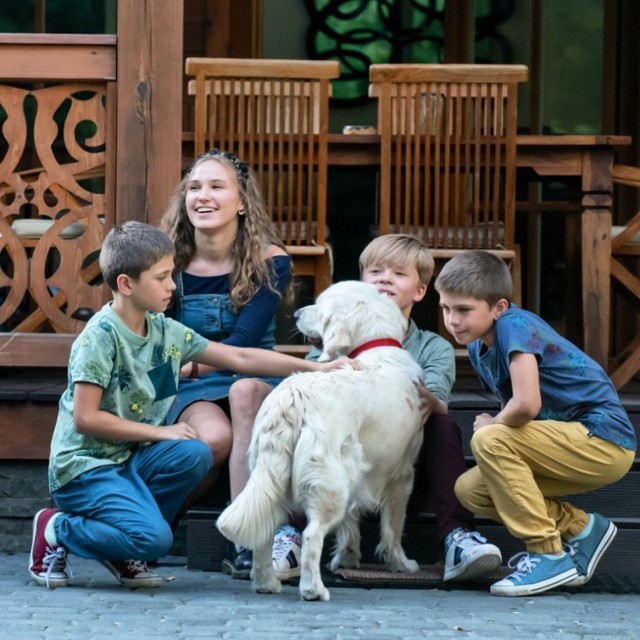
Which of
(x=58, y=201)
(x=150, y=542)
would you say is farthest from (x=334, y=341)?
(x=58, y=201)

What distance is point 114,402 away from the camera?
14.7 ft

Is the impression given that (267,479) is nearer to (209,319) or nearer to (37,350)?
(209,319)

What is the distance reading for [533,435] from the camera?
14.8 feet

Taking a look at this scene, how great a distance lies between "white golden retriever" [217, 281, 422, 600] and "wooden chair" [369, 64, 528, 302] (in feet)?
5.93

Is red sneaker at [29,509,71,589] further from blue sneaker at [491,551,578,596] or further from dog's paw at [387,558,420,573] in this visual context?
blue sneaker at [491,551,578,596]

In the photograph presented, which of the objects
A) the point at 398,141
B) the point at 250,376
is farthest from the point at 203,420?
the point at 398,141

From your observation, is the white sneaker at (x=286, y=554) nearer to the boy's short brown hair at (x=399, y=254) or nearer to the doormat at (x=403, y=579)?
the doormat at (x=403, y=579)

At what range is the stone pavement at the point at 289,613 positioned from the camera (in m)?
3.71

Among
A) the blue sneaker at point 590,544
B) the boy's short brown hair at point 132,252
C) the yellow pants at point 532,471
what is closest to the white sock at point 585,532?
the blue sneaker at point 590,544

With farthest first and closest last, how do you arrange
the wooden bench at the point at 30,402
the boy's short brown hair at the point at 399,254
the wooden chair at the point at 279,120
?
the wooden chair at the point at 279,120, the wooden bench at the point at 30,402, the boy's short brown hair at the point at 399,254

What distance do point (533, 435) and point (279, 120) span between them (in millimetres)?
2443

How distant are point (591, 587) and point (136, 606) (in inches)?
66.7

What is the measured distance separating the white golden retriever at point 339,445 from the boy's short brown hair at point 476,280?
23 cm

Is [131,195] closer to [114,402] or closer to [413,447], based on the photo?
[114,402]
